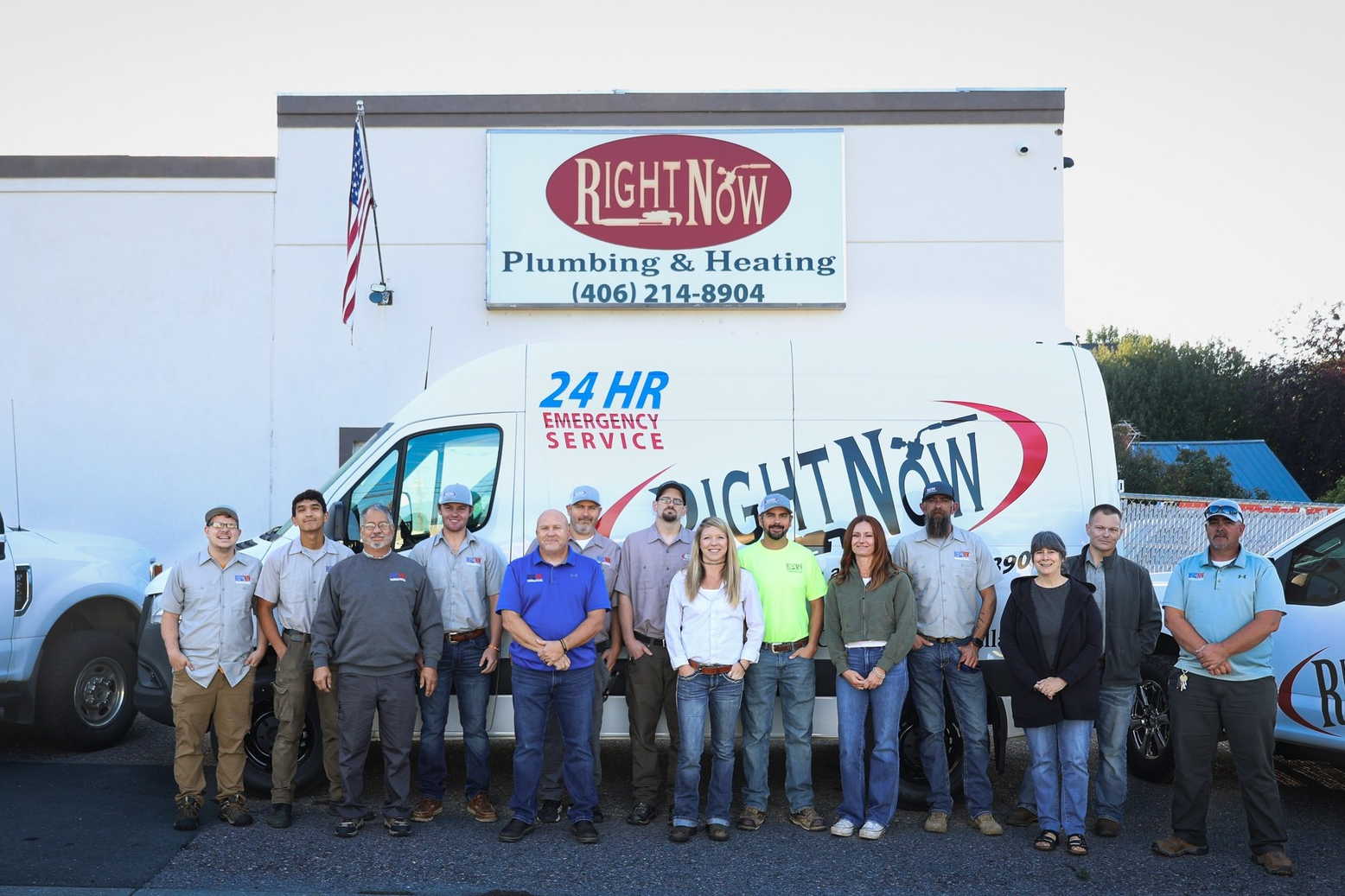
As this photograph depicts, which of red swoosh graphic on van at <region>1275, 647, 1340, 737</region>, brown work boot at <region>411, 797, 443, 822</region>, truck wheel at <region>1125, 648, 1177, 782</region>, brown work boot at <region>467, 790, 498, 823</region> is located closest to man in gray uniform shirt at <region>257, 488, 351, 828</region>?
brown work boot at <region>411, 797, 443, 822</region>

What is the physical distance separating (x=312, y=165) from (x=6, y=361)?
169 inches

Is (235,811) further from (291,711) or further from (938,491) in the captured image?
(938,491)

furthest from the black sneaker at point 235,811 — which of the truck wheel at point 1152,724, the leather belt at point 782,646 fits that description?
the truck wheel at point 1152,724

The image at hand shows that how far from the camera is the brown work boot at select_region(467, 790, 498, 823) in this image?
6211 millimetres

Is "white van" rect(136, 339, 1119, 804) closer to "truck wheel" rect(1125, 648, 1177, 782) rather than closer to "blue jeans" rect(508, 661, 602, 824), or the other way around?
"blue jeans" rect(508, 661, 602, 824)

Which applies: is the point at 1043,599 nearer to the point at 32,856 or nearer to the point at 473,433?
the point at 473,433

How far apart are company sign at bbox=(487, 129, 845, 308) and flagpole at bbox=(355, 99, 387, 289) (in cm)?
126

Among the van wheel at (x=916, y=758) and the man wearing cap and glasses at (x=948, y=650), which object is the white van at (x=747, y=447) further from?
the man wearing cap and glasses at (x=948, y=650)

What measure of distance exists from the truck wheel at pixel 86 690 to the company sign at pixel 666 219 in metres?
6.17

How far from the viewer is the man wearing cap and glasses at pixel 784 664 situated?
20.1 feet

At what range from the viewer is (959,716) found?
6.29 metres

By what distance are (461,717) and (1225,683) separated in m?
4.17

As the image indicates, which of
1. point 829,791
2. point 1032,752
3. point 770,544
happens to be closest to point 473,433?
point 770,544

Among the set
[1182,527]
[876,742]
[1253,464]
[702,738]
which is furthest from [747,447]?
[1253,464]
